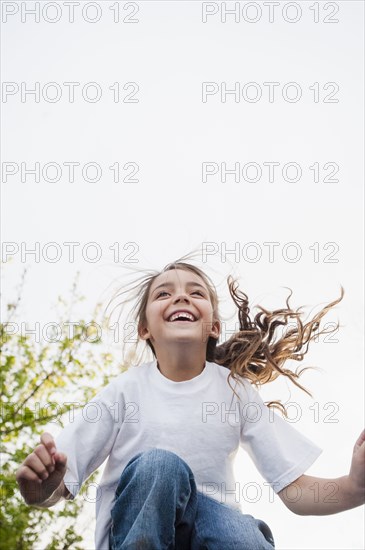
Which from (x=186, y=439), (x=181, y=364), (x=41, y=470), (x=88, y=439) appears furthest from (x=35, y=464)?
(x=181, y=364)

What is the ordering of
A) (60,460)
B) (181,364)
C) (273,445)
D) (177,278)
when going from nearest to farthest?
(60,460), (273,445), (181,364), (177,278)

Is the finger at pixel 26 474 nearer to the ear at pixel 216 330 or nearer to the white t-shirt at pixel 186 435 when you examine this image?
the white t-shirt at pixel 186 435

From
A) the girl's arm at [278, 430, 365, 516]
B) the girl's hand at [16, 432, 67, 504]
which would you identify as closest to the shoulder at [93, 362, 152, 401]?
the girl's hand at [16, 432, 67, 504]

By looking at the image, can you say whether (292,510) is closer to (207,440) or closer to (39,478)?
(207,440)

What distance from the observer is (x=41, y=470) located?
1.56 m

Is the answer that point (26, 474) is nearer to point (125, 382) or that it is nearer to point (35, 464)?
point (35, 464)

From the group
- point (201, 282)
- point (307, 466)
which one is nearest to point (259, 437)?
A: point (307, 466)

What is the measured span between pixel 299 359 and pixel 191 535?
729 millimetres

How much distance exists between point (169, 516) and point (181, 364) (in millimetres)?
568

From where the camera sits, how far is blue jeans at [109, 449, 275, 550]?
56.4 inches

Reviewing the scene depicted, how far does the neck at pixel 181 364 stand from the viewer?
1.97 m

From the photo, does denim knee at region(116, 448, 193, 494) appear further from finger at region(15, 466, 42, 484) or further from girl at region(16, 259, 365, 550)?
finger at region(15, 466, 42, 484)

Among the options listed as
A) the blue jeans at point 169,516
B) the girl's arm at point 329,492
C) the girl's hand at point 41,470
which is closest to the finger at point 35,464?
the girl's hand at point 41,470

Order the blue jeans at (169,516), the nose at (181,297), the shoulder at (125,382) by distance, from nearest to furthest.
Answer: the blue jeans at (169,516)
the shoulder at (125,382)
the nose at (181,297)
